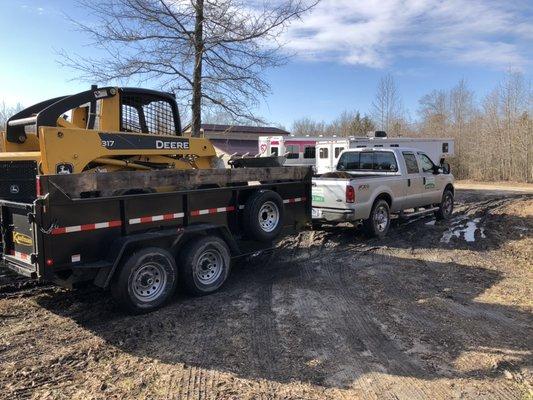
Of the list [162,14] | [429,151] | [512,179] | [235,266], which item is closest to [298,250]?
[235,266]

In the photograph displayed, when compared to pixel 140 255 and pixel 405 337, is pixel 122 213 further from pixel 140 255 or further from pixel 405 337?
pixel 405 337

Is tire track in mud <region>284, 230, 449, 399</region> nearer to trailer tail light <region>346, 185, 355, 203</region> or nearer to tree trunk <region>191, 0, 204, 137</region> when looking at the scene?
trailer tail light <region>346, 185, 355, 203</region>

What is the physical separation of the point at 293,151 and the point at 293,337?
21.7 m

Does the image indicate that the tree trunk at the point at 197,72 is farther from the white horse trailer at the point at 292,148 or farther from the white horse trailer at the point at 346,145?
the white horse trailer at the point at 292,148

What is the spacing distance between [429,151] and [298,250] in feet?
63.8

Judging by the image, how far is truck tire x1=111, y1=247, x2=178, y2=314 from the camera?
5.55 meters

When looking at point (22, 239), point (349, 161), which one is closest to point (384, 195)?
point (349, 161)

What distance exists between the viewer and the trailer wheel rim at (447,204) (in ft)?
44.6

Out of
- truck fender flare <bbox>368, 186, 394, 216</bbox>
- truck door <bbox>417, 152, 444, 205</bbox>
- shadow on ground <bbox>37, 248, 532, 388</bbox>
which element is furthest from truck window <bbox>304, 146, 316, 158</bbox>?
shadow on ground <bbox>37, 248, 532, 388</bbox>

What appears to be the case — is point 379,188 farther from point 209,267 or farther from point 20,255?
point 20,255

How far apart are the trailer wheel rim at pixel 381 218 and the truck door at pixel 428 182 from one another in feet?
6.52

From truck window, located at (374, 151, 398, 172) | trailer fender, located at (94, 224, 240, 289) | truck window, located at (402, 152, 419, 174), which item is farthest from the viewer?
truck window, located at (402, 152, 419, 174)

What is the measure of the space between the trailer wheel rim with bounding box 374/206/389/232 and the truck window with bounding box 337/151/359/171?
1695 millimetres

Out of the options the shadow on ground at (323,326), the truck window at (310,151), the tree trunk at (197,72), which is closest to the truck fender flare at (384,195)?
the shadow on ground at (323,326)
